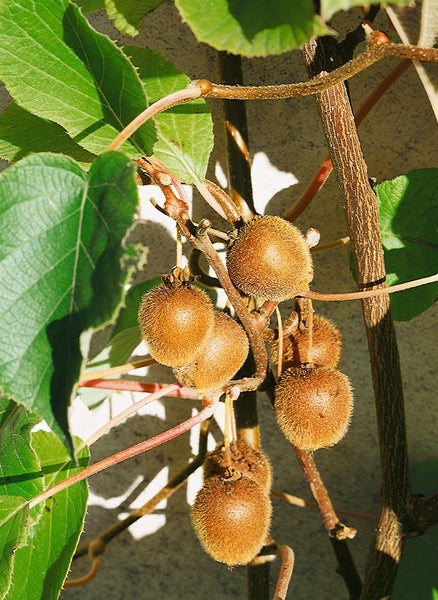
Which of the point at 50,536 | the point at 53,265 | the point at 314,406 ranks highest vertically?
the point at 53,265

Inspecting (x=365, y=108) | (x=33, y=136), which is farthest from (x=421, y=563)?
(x=33, y=136)

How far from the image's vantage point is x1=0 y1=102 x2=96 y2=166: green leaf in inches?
27.1

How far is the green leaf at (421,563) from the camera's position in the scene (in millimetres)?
879

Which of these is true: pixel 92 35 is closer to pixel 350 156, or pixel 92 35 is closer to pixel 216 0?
pixel 216 0

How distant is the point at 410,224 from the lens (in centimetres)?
72

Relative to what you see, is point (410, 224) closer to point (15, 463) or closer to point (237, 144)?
point (237, 144)

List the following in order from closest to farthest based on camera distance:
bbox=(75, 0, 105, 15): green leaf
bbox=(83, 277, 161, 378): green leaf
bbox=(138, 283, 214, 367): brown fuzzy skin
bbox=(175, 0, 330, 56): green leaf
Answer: bbox=(175, 0, 330, 56): green leaf < bbox=(138, 283, 214, 367): brown fuzzy skin < bbox=(75, 0, 105, 15): green leaf < bbox=(83, 277, 161, 378): green leaf

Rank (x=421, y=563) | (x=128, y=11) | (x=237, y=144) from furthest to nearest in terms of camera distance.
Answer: (x=421, y=563)
(x=237, y=144)
(x=128, y=11)

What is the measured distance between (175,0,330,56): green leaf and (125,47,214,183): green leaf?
192mm

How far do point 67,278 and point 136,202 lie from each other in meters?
0.08

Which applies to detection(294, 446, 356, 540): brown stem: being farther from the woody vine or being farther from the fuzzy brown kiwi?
the fuzzy brown kiwi

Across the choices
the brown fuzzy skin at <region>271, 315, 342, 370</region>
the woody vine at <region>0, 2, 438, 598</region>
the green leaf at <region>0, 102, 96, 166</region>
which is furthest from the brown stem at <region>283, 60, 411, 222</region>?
the green leaf at <region>0, 102, 96, 166</region>

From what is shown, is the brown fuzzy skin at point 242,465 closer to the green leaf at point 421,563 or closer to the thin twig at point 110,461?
the thin twig at point 110,461

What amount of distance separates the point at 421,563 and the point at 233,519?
40 centimetres
